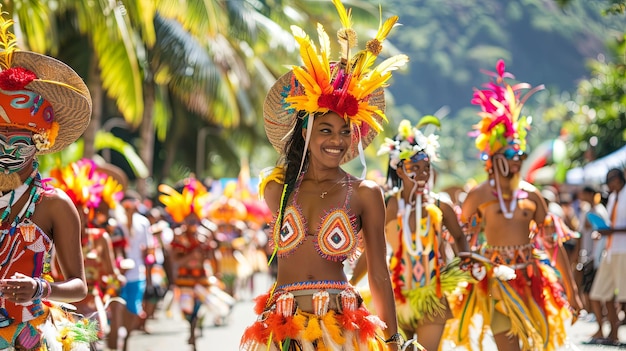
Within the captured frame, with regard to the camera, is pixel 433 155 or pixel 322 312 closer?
pixel 322 312

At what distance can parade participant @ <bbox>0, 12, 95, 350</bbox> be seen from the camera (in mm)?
5008

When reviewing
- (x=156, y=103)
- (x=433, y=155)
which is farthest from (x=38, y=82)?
(x=156, y=103)

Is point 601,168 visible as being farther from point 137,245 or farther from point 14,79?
point 14,79

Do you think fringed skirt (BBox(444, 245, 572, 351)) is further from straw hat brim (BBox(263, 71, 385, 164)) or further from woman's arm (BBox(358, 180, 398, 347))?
woman's arm (BBox(358, 180, 398, 347))

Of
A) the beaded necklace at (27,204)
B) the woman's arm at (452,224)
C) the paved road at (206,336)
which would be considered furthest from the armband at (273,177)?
the paved road at (206,336)

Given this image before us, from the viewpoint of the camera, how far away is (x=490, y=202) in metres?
9.52

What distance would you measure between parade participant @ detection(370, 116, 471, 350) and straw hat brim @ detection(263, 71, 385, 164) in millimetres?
2836

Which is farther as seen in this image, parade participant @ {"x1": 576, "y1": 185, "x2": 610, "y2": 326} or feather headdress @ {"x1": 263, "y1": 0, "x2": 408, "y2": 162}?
parade participant @ {"x1": 576, "y1": 185, "x2": 610, "y2": 326}

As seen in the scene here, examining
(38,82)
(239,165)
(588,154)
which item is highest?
(239,165)

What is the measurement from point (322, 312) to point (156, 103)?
20.5 metres

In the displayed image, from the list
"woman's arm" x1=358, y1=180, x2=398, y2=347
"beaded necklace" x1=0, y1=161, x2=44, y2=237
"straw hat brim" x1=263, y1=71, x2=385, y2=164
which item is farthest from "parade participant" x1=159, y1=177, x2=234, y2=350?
"beaded necklace" x1=0, y1=161, x2=44, y2=237

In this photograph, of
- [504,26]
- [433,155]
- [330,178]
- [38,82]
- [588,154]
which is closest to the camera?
[38,82]

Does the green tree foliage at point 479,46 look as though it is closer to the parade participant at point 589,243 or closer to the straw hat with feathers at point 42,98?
the parade participant at point 589,243

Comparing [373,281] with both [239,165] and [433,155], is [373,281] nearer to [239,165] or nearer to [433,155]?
[433,155]
